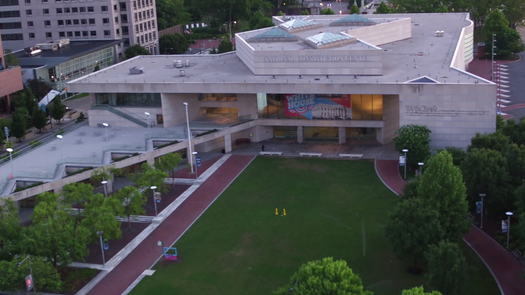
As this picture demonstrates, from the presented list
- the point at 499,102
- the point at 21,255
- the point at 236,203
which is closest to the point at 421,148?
the point at 236,203

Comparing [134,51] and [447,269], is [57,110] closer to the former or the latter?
[134,51]

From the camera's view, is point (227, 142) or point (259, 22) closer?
point (227, 142)

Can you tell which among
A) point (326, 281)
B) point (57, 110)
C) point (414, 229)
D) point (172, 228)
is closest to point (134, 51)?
point (57, 110)

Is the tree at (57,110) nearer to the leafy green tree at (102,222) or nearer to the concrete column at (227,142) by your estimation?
the concrete column at (227,142)

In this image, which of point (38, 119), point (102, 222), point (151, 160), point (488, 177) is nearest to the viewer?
point (102, 222)

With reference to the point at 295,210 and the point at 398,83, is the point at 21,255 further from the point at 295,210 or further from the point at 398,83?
the point at 398,83

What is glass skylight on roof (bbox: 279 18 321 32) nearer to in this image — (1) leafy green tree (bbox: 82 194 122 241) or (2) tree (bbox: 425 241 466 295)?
(1) leafy green tree (bbox: 82 194 122 241)

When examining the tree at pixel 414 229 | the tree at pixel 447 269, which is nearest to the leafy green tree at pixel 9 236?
the tree at pixel 414 229
